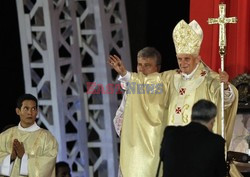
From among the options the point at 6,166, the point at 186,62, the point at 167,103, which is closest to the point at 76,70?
the point at 167,103

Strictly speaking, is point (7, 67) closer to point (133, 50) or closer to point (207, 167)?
point (133, 50)

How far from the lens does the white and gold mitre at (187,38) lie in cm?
715

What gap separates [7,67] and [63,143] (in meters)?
1.10

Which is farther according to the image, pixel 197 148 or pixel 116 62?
pixel 116 62

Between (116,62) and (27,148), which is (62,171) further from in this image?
(116,62)

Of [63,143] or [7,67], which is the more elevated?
[7,67]

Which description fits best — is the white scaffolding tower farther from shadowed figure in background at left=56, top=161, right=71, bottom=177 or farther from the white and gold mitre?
the white and gold mitre

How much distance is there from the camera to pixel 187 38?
23.6ft

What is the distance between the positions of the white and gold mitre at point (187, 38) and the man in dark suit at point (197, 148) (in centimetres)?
134

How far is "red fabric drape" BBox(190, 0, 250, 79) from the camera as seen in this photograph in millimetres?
8227

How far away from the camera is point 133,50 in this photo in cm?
1052

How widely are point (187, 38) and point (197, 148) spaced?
166cm

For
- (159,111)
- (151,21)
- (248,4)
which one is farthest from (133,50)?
(159,111)

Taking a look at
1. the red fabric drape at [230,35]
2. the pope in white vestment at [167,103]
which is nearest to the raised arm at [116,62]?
the pope in white vestment at [167,103]
